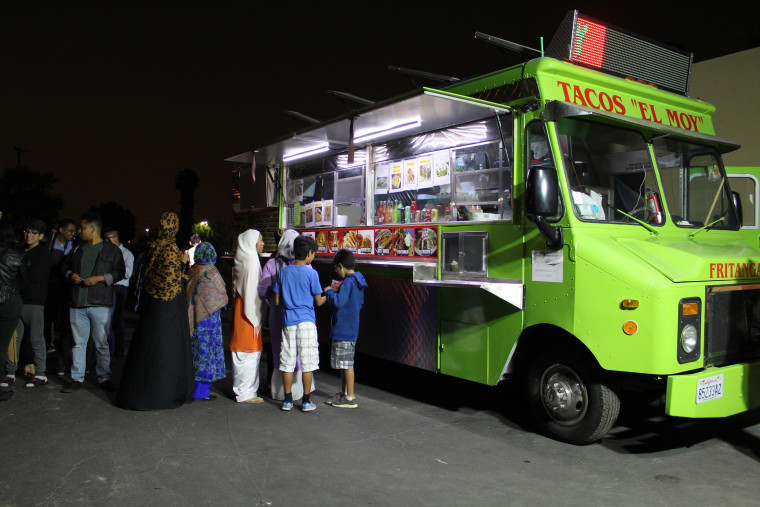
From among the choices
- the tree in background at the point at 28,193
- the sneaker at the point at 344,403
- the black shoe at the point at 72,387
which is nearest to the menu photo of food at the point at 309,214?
the sneaker at the point at 344,403

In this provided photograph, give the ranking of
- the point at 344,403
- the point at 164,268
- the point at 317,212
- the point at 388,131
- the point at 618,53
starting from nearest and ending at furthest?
the point at 618,53, the point at 164,268, the point at 344,403, the point at 388,131, the point at 317,212

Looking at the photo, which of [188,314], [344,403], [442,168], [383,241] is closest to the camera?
[344,403]

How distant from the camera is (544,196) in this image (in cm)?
469

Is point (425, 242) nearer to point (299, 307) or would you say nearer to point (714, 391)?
point (299, 307)

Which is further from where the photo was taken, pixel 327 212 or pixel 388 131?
pixel 327 212

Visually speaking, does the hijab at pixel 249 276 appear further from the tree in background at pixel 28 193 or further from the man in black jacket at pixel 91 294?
the tree in background at pixel 28 193

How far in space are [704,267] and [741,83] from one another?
7.54m

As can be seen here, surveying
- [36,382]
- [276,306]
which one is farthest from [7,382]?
[276,306]

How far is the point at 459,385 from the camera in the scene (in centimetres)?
732

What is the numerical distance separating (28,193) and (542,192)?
4482 centimetres

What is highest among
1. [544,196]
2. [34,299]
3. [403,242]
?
[544,196]

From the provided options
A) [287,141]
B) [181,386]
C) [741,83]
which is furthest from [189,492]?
[741,83]

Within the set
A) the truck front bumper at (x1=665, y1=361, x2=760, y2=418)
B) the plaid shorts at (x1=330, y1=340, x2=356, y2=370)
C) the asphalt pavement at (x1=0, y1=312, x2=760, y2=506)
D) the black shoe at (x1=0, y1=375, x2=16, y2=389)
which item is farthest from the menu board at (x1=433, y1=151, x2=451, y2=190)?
the black shoe at (x1=0, y1=375, x2=16, y2=389)

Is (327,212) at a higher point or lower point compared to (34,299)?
higher
